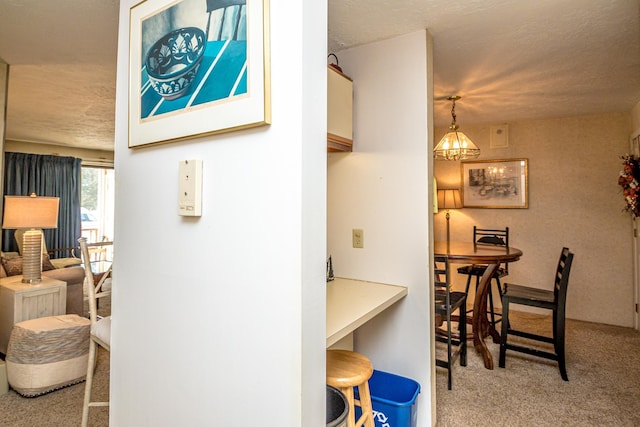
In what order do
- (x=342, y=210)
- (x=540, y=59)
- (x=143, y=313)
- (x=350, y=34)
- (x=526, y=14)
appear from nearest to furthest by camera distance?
(x=143, y=313) → (x=526, y=14) → (x=350, y=34) → (x=342, y=210) → (x=540, y=59)

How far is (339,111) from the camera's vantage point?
185 cm

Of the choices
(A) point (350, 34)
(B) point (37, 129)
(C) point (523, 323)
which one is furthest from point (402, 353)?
(B) point (37, 129)

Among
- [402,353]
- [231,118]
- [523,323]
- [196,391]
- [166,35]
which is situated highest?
[166,35]

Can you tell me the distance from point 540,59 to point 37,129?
Result: 5703mm

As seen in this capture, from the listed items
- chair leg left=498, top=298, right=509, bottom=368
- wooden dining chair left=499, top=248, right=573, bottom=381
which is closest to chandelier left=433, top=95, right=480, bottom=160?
wooden dining chair left=499, top=248, right=573, bottom=381

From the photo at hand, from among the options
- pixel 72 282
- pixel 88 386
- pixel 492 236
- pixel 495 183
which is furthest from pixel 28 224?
pixel 495 183

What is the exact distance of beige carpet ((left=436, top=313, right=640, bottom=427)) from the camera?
6.78ft

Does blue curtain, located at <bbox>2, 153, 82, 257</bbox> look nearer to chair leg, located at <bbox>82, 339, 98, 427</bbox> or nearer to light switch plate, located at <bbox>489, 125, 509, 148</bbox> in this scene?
chair leg, located at <bbox>82, 339, 98, 427</bbox>

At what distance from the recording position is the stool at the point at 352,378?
1.27m

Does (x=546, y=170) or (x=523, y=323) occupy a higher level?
(x=546, y=170)

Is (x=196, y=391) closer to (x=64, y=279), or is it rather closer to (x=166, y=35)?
(x=166, y=35)

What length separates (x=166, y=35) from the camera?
1052 mm

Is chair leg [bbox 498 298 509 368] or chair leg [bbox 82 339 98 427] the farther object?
chair leg [bbox 498 298 509 368]

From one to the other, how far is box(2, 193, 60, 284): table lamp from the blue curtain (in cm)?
291
